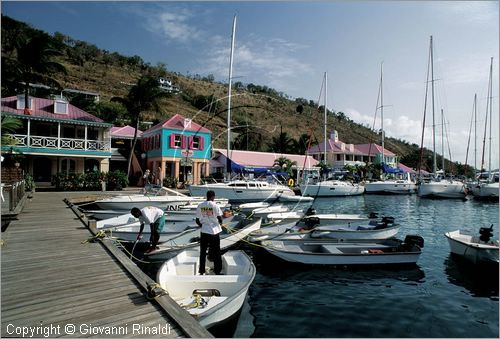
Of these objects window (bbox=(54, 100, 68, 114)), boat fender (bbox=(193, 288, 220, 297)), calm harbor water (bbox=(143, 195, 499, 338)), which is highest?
window (bbox=(54, 100, 68, 114))

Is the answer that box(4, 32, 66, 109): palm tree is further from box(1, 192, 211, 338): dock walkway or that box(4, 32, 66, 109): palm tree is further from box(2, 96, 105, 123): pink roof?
box(1, 192, 211, 338): dock walkway

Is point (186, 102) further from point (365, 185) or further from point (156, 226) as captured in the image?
point (156, 226)

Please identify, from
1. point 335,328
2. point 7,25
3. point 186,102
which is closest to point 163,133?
point 7,25

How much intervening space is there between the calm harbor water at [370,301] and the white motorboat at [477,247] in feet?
1.35

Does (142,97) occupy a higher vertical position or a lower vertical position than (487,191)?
higher

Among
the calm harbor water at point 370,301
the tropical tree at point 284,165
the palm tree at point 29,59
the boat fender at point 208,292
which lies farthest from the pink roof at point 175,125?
the boat fender at point 208,292

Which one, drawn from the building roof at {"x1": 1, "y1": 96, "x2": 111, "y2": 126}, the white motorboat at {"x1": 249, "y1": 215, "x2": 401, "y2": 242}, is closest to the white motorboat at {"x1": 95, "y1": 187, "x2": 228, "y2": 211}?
the white motorboat at {"x1": 249, "y1": 215, "x2": 401, "y2": 242}

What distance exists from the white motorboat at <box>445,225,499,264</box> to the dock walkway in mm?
11142

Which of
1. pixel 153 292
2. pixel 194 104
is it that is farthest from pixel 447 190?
pixel 194 104

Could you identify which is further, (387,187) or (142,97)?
(387,187)

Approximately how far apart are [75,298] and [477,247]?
12.7 meters

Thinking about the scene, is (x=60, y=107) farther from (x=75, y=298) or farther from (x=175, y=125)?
(x=75, y=298)

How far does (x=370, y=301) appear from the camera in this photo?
Answer: 8969 millimetres

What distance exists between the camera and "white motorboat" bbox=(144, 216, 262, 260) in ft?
35.6
